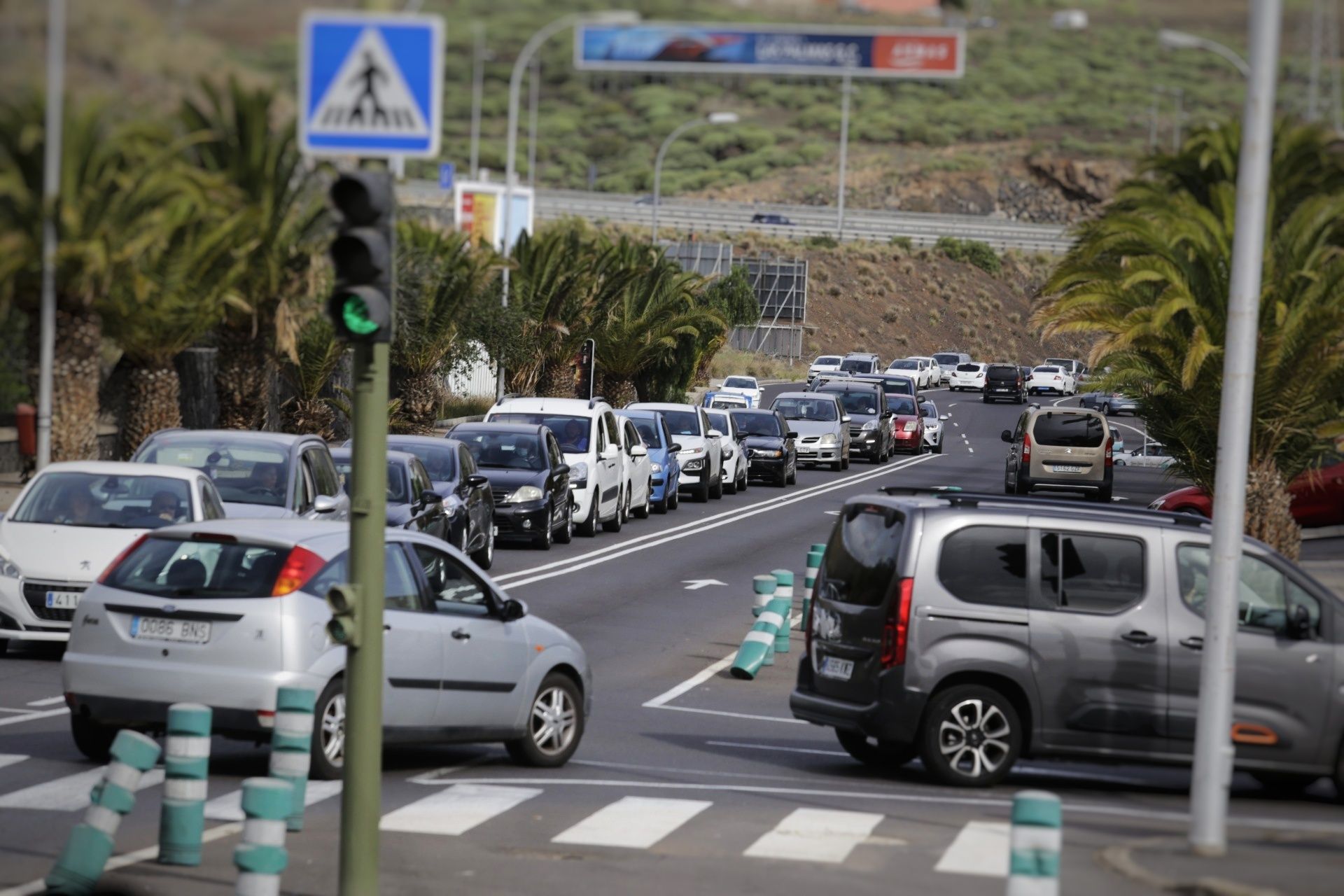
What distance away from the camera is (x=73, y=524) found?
1691cm

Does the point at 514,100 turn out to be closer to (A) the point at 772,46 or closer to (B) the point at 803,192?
(A) the point at 772,46

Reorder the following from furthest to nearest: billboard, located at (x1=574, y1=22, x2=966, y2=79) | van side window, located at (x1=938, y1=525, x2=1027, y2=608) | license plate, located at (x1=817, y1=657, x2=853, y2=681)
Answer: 1. billboard, located at (x1=574, y1=22, x2=966, y2=79)
2. license plate, located at (x1=817, y1=657, x2=853, y2=681)
3. van side window, located at (x1=938, y1=525, x2=1027, y2=608)

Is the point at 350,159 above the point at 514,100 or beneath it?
beneath

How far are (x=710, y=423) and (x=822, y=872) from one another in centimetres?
2963

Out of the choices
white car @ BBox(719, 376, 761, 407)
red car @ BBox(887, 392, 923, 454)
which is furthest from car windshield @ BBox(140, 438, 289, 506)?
white car @ BBox(719, 376, 761, 407)

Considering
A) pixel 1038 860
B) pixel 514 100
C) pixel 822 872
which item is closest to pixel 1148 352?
pixel 822 872

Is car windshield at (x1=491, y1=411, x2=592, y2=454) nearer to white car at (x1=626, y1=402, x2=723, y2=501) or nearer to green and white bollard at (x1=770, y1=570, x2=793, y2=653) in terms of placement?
white car at (x1=626, y1=402, x2=723, y2=501)

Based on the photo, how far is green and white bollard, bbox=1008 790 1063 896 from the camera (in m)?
7.60

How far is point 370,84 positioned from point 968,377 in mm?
84102

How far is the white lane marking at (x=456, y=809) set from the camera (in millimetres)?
10750

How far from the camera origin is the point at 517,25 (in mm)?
61594

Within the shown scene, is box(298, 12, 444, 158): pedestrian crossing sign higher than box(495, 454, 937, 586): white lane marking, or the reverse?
box(298, 12, 444, 158): pedestrian crossing sign

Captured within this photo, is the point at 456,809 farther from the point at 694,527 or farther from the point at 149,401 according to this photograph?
the point at 694,527

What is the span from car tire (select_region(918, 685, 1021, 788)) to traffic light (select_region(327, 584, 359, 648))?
4.86 metres
